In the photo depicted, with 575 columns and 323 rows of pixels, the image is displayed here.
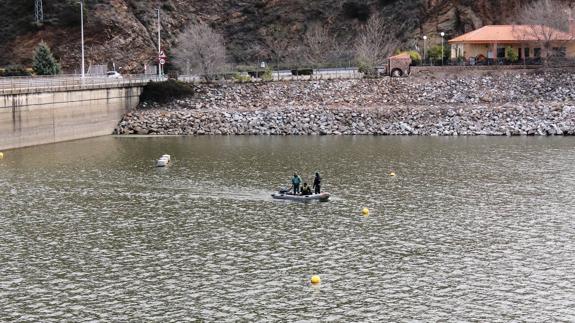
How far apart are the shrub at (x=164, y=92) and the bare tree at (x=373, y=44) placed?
66.1ft

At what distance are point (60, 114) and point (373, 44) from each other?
43435 millimetres

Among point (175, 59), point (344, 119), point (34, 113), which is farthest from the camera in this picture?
point (175, 59)

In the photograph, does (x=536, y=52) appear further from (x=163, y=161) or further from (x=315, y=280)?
(x=315, y=280)

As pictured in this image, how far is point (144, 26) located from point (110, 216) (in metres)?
85.6

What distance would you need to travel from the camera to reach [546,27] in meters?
104

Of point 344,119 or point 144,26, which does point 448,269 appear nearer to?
point 344,119

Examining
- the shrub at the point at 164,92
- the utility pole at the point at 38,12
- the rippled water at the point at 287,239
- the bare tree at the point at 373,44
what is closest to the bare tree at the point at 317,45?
the bare tree at the point at 373,44

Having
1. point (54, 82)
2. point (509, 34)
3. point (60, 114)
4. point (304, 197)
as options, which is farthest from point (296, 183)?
point (509, 34)

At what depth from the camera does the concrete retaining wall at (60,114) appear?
77.2m

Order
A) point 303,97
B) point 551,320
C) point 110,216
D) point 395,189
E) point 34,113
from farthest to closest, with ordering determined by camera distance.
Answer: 1. point 303,97
2. point 34,113
3. point 395,189
4. point 110,216
5. point 551,320

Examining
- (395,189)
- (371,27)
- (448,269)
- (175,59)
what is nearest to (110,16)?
(175,59)

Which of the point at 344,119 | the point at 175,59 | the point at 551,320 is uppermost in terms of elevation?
the point at 175,59

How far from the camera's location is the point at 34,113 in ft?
262

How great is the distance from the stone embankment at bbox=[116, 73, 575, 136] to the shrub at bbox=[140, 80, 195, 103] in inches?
44.1
